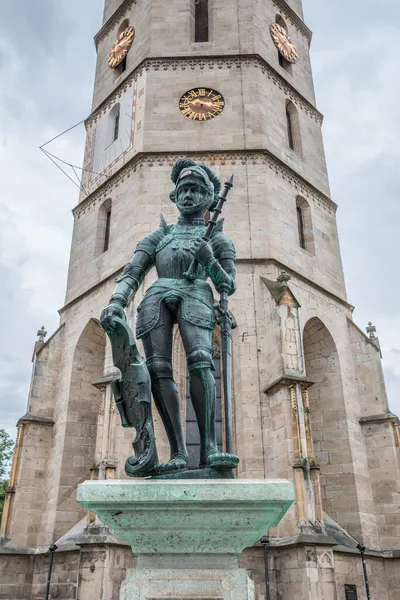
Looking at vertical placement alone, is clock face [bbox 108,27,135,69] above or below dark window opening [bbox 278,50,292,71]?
above

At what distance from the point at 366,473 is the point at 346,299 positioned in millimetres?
4692

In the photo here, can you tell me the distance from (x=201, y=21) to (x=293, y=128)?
15.0 ft

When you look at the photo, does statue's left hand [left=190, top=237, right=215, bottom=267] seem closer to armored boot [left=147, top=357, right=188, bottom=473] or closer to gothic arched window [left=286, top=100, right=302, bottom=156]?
armored boot [left=147, top=357, right=188, bottom=473]

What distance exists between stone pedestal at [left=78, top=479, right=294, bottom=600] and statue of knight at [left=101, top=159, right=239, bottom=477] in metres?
0.36

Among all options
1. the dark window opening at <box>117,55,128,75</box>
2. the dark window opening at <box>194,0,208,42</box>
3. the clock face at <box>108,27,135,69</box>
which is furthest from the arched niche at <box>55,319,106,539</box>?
the dark window opening at <box>194,0,208,42</box>

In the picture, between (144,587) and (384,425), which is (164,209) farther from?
(144,587)

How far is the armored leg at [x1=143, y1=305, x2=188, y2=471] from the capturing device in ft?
12.0

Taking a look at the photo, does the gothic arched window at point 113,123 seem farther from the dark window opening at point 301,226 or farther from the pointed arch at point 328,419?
the pointed arch at point 328,419

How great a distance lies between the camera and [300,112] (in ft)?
55.3

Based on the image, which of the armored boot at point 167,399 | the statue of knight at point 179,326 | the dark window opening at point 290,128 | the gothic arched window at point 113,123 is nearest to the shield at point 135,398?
the statue of knight at point 179,326

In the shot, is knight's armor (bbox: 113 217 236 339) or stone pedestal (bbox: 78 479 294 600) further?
knight's armor (bbox: 113 217 236 339)

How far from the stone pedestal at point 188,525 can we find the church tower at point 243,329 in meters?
6.86

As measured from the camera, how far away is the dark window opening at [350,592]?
1035cm

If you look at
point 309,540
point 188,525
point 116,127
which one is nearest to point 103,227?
point 116,127
